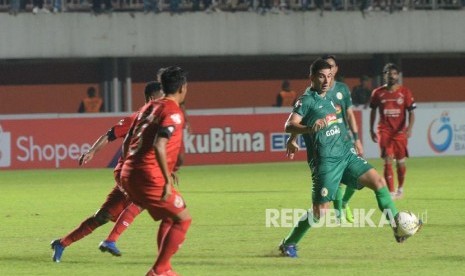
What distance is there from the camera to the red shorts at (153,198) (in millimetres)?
10242

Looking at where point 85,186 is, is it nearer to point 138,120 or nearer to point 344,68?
point 138,120

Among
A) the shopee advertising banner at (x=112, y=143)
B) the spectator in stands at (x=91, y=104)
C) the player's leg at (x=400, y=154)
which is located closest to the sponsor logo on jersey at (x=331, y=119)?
the player's leg at (x=400, y=154)

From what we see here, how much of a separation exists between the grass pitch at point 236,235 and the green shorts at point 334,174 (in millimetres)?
639

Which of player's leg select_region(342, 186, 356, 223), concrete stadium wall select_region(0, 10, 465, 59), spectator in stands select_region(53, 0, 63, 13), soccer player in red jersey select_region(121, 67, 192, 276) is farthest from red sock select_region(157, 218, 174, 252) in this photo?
spectator in stands select_region(53, 0, 63, 13)

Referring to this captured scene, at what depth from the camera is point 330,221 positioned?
15992 mm

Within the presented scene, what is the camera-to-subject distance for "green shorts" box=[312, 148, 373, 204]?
12.4 m

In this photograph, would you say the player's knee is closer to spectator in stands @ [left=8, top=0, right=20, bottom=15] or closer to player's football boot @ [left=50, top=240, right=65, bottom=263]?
player's football boot @ [left=50, top=240, right=65, bottom=263]

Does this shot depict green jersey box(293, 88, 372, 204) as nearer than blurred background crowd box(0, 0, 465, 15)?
Yes

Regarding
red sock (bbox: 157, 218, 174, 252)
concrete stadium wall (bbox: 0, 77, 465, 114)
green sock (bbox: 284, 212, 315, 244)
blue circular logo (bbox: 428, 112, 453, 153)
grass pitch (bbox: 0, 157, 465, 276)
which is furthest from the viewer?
concrete stadium wall (bbox: 0, 77, 465, 114)

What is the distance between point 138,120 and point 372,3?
92.5 feet

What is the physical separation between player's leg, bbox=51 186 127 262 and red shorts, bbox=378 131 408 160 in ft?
27.4

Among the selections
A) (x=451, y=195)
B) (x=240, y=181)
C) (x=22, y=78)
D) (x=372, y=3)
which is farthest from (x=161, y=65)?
(x=451, y=195)

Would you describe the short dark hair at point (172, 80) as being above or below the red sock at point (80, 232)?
above

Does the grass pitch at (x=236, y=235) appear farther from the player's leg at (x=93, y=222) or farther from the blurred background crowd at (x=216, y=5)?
the blurred background crowd at (x=216, y=5)
